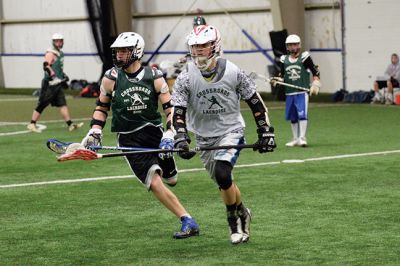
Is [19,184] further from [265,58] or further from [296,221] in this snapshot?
[265,58]

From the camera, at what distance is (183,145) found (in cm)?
1104

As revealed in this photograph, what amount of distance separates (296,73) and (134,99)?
10.6m

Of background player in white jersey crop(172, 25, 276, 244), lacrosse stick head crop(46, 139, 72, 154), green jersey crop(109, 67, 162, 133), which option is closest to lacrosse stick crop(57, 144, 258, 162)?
background player in white jersey crop(172, 25, 276, 244)

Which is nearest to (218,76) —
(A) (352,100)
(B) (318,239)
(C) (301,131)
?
(B) (318,239)

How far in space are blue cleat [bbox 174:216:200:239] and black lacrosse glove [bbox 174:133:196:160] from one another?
2.63 feet

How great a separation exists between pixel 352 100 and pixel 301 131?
12.5 metres

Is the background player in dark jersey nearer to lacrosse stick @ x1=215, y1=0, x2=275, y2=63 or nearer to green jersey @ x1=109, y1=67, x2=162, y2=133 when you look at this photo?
green jersey @ x1=109, y1=67, x2=162, y2=133

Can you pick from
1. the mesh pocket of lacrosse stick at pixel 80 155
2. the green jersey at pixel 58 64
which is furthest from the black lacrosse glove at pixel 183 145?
the green jersey at pixel 58 64

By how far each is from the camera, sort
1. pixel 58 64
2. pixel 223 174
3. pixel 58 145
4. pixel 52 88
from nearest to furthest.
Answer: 1. pixel 223 174
2. pixel 58 145
3. pixel 52 88
4. pixel 58 64

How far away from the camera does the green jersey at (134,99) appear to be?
11877 mm

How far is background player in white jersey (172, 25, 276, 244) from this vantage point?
11086 mm

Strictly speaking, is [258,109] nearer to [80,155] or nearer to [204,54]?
[204,54]

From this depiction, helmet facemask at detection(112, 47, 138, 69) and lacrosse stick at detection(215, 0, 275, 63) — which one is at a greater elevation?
helmet facemask at detection(112, 47, 138, 69)

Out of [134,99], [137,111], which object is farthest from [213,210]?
[134,99]
